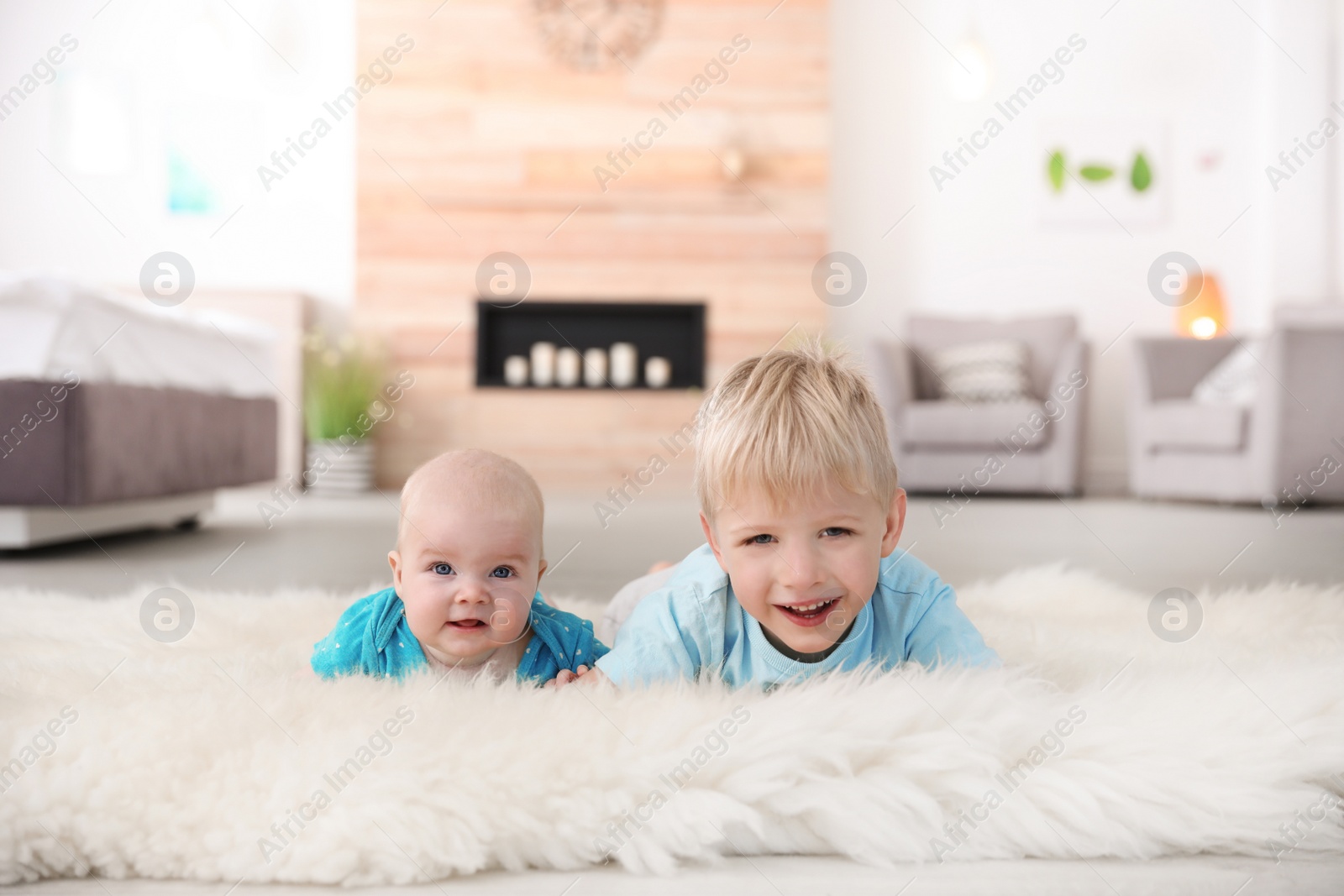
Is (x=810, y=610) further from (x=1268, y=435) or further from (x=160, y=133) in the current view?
(x=160, y=133)

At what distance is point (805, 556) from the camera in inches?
34.1

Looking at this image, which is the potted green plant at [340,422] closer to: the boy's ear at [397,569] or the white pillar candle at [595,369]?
the white pillar candle at [595,369]

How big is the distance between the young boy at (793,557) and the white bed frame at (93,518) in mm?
1973

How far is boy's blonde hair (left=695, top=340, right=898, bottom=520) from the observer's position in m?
0.87

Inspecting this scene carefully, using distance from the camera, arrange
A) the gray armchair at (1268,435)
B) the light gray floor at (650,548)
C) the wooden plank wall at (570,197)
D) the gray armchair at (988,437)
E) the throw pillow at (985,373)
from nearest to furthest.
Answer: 1. the light gray floor at (650,548)
2. the gray armchair at (1268,435)
3. the gray armchair at (988,437)
4. the throw pillow at (985,373)
5. the wooden plank wall at (570,197)

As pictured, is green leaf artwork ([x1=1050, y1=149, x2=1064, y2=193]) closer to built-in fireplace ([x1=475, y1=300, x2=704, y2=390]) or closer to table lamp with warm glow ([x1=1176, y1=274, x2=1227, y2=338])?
table lamp with warm glow ([x1=1176, y1=274, x2=1227, y2=338])

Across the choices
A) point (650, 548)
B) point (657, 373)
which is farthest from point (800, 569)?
point (657, 373)

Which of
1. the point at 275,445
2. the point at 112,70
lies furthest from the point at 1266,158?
the point at 112,70

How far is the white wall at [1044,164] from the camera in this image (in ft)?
18.3

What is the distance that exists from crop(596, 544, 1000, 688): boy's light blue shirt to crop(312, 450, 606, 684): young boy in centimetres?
10

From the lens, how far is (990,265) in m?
5.68

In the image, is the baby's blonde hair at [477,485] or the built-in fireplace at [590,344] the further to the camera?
the built-in fireplace at [590,344]

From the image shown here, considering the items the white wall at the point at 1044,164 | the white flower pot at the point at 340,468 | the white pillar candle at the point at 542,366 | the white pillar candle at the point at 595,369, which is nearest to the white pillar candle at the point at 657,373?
the white pillar candle at the point at 595,369

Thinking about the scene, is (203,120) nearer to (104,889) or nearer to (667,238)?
(667,238)
